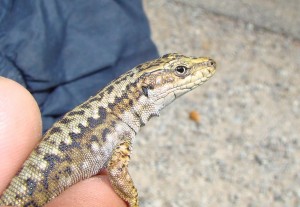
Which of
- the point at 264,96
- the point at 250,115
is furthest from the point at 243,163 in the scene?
the point at 264,96

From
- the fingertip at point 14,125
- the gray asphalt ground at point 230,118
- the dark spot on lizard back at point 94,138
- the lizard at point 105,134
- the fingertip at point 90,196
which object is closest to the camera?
the fingertip at point 90,196

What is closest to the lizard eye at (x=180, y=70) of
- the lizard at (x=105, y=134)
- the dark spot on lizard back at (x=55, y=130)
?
the lizard at (x=105, y=134)

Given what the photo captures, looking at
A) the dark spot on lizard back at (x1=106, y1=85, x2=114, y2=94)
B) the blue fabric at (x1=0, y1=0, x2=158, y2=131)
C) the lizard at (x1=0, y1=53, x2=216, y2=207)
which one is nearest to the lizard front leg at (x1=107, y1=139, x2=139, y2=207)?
the lizard at (x1=0, y1=53, x2=216, y2=207)

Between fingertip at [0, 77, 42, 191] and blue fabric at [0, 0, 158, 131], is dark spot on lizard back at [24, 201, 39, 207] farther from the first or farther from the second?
blue fabric at [0, 0, 158, 131]

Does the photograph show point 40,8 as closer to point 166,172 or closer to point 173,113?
point 166,172

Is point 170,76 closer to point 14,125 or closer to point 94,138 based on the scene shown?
point 94,138

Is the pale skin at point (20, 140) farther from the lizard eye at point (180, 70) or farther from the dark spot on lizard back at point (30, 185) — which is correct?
the lizard eye at point (180, 70)

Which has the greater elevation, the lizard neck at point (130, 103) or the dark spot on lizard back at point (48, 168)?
the lizard neck at point (130, 103)

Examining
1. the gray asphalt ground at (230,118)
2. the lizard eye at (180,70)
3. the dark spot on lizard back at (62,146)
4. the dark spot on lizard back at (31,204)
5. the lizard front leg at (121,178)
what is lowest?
the gray asphalt ground at (230,118)

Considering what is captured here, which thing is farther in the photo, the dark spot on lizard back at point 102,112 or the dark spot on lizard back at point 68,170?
the dark spot on lizard back at point 102,112
